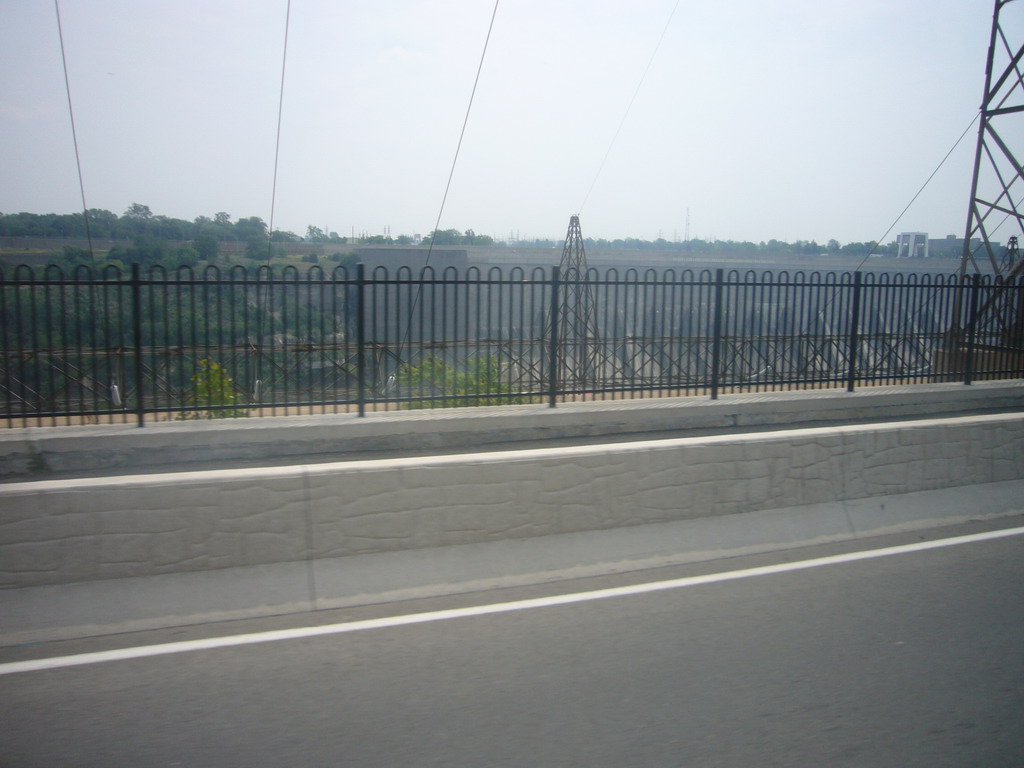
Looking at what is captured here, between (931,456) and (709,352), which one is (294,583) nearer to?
(931,456)

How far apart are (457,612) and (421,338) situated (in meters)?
5.18

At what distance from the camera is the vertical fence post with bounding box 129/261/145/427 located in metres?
8.97

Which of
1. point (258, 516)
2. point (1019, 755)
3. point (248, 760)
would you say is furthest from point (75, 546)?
point (1019, 755)

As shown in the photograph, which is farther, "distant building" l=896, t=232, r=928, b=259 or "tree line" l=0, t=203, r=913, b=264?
"distant building" l=896, t=232, r=928, b=259

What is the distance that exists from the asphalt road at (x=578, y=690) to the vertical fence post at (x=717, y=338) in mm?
6016

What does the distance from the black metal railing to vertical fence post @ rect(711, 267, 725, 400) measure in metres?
0.03

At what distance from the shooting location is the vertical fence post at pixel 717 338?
1136 cm

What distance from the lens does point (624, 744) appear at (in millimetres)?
3848

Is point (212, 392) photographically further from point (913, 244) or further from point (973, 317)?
point (913, 244)

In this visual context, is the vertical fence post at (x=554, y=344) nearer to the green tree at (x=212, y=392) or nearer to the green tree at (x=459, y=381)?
the green tree at (x=459, y=381)

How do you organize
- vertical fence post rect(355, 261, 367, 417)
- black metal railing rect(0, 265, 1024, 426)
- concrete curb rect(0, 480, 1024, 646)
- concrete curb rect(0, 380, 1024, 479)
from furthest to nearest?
vertical fence post rect(355, 261, 367, 417) < black metal railing rect(0, 265, 1024, 426) < concrete curb rect(0, 380, 1024, 479) < concrete curb rect(0, 480, 1024, 646)

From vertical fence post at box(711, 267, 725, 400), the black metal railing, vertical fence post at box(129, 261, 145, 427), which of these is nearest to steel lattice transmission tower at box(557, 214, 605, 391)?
the black metal railing

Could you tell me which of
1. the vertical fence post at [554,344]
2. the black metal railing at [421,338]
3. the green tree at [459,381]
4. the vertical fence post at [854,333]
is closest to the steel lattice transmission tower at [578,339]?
the black metal railing at [421,338]

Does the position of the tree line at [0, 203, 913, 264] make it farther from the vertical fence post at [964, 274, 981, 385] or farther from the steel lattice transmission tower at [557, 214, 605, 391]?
the vertical fence post at [964, 274, 981, 385]
